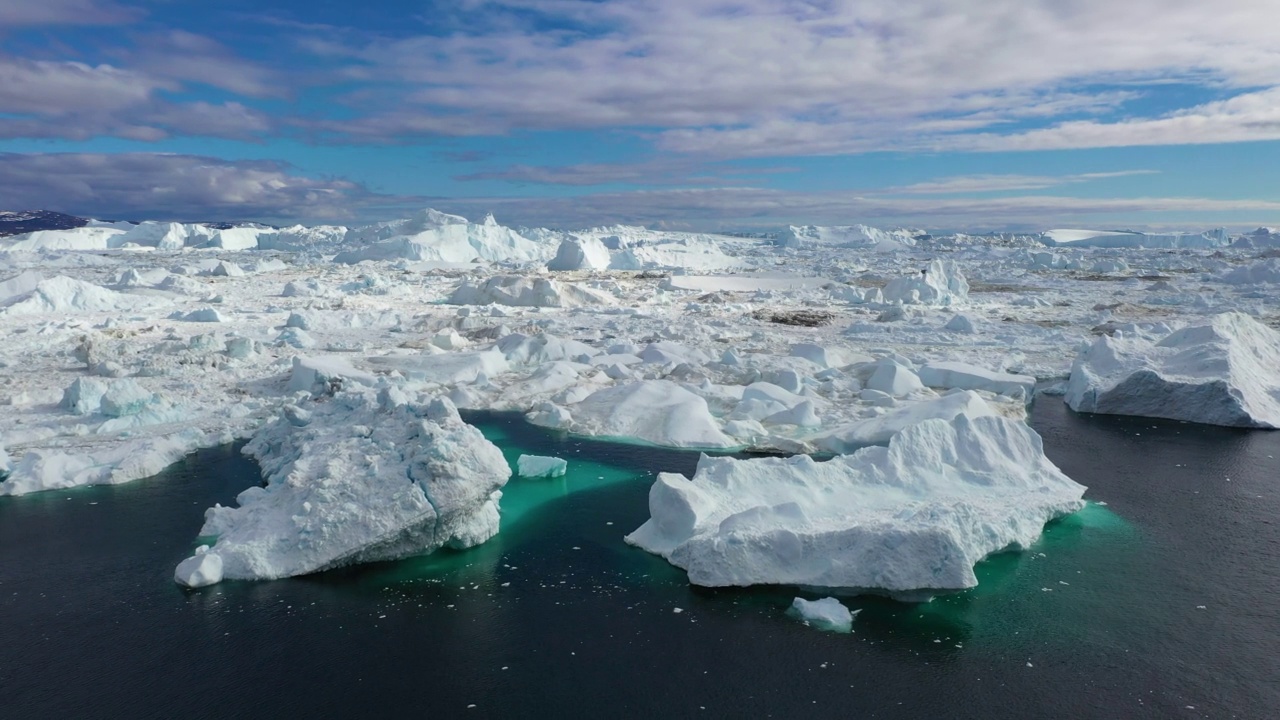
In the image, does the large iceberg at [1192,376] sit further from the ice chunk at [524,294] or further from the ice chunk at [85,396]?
the ice chunk at [524,294]

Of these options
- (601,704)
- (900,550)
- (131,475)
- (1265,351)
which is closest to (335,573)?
(601,704)

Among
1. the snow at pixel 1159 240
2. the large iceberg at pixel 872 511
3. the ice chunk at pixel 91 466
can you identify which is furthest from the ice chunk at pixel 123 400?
the snow at pixel 1159 240

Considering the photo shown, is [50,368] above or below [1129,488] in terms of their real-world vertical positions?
above

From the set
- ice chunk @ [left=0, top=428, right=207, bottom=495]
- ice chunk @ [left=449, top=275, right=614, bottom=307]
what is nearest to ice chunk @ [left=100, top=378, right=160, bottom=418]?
ice chunk @ [left=0, top=428, right=207, bottom=495]

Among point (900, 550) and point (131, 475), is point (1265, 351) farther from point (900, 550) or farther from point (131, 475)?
point (131, 475)

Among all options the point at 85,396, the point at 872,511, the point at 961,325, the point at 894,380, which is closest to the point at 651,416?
the point at 894,380
